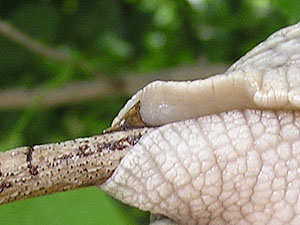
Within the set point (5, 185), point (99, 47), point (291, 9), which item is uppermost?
point (99, 47)

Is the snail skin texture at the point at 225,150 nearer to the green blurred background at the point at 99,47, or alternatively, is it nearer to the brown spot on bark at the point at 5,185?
the brown spot on bark at the point at 5,185

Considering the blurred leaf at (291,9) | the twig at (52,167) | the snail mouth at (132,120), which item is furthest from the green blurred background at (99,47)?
the twig at (52,167)

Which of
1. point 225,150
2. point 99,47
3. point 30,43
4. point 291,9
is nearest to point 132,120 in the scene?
point 225,150

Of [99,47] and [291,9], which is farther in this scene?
[99,47]

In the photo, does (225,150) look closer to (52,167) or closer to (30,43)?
(52,167)

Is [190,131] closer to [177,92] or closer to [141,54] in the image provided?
[177,92]

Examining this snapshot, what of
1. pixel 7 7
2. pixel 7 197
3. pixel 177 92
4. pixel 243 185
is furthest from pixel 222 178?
pixel 7 7

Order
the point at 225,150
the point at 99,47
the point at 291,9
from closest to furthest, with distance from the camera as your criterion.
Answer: the point at 225,150
the point at 291,9
the point at 99,47
